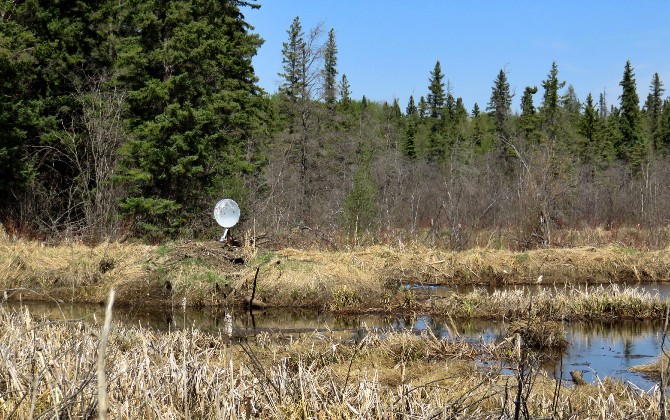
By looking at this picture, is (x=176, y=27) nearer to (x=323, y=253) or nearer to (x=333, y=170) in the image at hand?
(x=323, y=253)

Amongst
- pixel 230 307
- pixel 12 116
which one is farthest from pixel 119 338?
pixel 12 116

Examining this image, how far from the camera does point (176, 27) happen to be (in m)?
20.7

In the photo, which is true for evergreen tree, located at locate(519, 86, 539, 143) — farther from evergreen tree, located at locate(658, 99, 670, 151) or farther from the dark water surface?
the dark water surface

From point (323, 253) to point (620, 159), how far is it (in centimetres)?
4313

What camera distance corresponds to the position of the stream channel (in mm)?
9133

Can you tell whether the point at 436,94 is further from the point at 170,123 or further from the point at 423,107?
the point at 170,123

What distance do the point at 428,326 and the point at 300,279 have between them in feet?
20.0

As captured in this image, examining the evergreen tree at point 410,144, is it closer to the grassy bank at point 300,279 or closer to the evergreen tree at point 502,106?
the evergreen tree at point 502,106

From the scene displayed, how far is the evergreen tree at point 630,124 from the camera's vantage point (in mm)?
50406

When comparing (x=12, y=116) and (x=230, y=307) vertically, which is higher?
(x=12, y=116)

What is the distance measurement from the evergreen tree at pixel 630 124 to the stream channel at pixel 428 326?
130 feet

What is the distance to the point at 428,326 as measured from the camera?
8695 mm

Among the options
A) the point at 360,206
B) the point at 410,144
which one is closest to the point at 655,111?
the point at 410,144

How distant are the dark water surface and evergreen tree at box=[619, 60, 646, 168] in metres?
42.3
